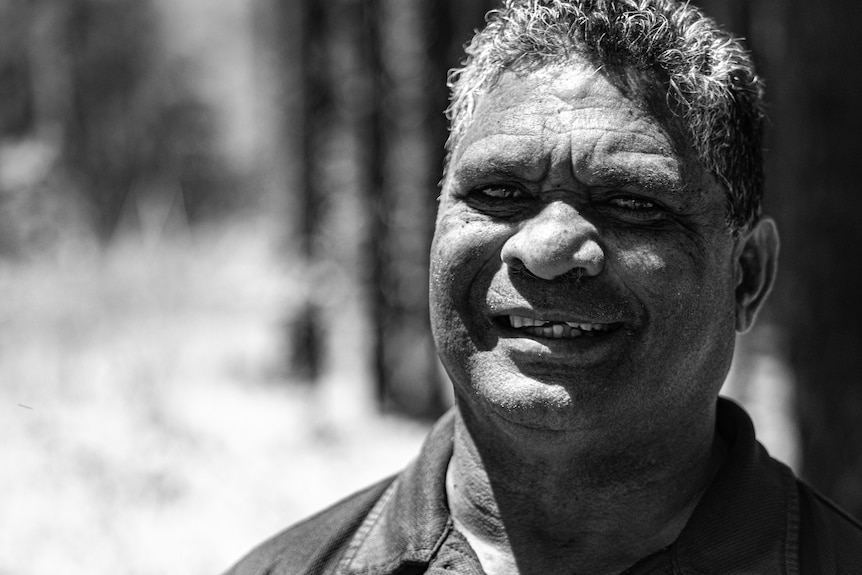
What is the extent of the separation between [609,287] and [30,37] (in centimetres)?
1376

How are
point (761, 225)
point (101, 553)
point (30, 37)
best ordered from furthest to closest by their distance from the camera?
point (30, 37) → point (101, 553) → point (761, 225)

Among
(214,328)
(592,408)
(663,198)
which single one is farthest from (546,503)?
(214,328)

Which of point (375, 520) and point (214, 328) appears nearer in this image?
point (375, 520)

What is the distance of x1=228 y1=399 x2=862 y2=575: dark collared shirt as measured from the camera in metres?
1.57

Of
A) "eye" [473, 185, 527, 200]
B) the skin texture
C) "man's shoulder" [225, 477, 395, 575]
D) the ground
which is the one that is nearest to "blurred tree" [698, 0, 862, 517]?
the skin texture

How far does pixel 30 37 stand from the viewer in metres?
13.5

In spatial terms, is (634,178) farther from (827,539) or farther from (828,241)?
(828,241)

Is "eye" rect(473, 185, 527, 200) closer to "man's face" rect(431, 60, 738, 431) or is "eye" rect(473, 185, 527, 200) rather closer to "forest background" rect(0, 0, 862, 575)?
"man's face" rect(431, 60, 738, 431)

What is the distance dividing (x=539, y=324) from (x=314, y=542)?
0.69 meters

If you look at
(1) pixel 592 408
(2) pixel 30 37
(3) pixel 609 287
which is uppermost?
(2) pixel 30 37

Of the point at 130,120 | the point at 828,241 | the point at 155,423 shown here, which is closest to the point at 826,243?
the point at 828,241

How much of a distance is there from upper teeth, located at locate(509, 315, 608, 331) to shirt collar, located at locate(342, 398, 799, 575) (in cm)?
37

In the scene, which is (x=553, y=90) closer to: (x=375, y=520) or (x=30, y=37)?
(x=375, y=520)

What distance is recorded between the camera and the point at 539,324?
62.6 inches
